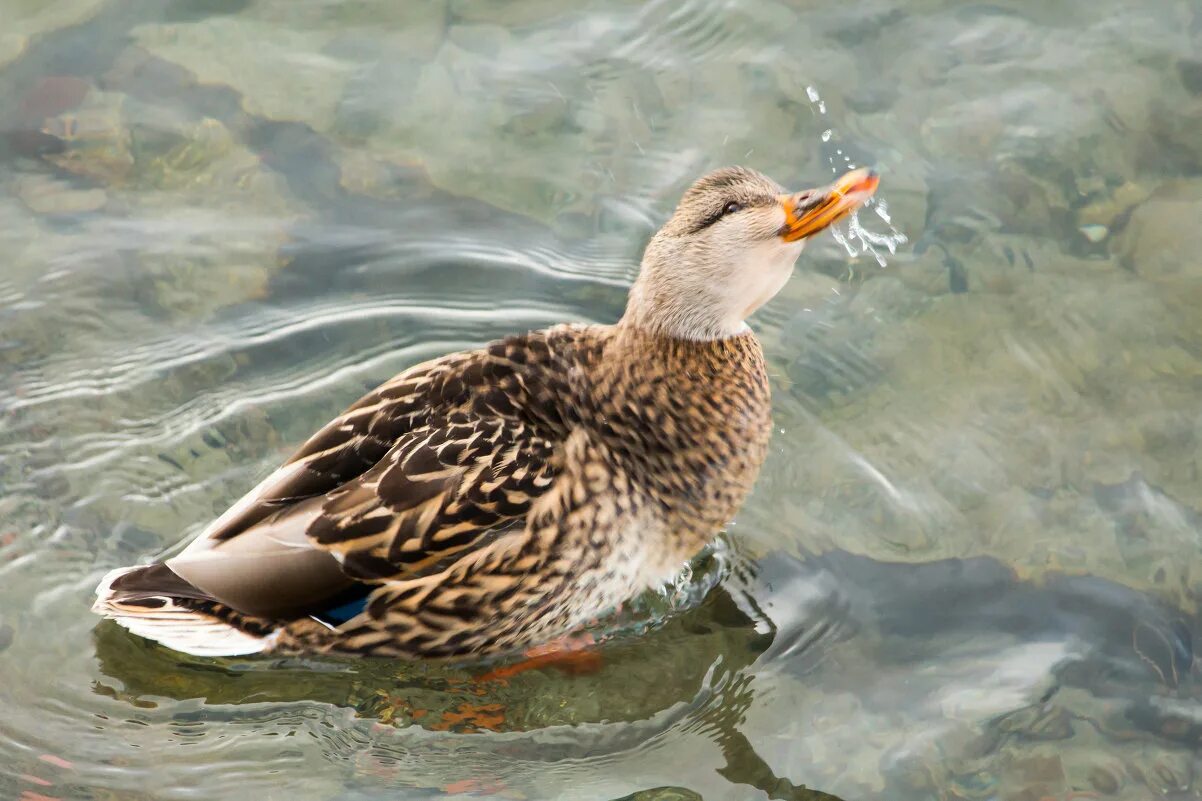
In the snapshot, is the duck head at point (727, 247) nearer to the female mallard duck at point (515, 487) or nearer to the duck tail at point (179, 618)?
the female mallard duck at point (515, 487)

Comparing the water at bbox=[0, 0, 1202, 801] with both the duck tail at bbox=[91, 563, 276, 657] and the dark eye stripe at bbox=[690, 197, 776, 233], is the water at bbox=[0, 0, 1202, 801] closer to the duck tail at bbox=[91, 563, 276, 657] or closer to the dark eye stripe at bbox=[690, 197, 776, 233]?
the duck tail at bbox=[91, 563, 276, 657]

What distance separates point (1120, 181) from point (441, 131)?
314 centimetres

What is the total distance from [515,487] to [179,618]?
1.21 m

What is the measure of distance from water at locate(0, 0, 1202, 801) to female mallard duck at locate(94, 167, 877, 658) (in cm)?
30

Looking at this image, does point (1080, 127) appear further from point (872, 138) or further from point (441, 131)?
point (441, 131)

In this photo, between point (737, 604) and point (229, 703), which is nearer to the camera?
point (229, 703)

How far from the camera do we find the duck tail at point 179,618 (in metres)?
4.93

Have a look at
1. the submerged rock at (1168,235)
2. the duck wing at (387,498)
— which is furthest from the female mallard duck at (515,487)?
the submerged rock at (1168,235)

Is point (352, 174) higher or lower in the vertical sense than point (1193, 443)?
higher

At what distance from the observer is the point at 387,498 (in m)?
4.78

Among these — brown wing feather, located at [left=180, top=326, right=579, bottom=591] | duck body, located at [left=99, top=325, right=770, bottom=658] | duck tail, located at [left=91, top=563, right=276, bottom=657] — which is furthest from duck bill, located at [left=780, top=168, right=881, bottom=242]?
duck tail, located at [left=91, top=563, right=276, bottom=657]

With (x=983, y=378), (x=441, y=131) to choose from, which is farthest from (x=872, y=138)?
(x=441, y=131)

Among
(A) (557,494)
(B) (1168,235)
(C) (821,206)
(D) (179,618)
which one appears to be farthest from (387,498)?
(B) (1168,235)

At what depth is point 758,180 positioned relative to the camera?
4.97 m
